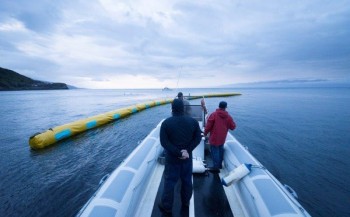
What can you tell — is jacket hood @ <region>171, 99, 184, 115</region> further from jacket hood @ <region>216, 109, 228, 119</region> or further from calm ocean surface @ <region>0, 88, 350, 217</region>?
calm ocean surface @ <region>0, 88, 350, 217</region>

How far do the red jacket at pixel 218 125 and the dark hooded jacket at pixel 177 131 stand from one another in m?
2.04

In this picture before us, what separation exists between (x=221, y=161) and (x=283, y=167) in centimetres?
487

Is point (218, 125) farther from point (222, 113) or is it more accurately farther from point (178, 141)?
point (178, 141)

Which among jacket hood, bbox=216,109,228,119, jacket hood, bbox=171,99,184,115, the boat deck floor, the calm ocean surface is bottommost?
the calm ocean surface

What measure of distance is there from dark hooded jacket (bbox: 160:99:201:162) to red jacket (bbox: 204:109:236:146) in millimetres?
2042

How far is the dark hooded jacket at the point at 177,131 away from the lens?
10.00ft

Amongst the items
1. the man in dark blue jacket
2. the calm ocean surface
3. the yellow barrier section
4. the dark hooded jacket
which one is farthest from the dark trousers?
the yellow barrier section

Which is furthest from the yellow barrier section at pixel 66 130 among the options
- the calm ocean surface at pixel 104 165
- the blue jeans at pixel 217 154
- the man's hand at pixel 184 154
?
the man's hand at pixel 184 154

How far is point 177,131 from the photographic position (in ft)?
10.1

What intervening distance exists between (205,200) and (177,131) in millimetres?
2260

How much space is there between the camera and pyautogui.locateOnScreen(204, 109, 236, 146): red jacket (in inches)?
198

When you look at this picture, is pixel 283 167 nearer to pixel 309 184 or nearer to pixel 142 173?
pixel 309 184

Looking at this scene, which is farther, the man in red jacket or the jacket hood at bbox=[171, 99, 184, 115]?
the man in red jacket

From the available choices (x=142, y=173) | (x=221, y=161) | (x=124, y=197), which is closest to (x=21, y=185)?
(x=142, y=173)
